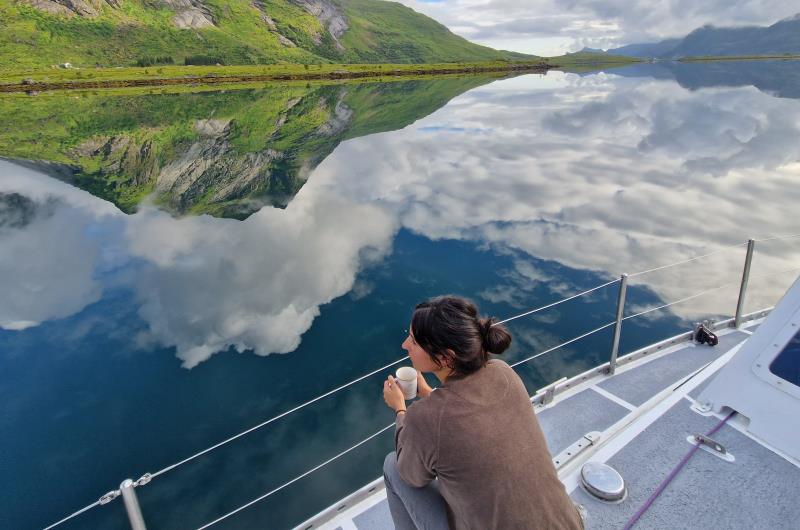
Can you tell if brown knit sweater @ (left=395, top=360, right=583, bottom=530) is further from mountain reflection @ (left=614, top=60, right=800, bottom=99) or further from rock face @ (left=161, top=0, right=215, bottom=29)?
rock face @ (left=161, top=0, right=215, bottom=29)

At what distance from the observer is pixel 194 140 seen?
37.0 meters

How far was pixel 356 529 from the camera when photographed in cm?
397

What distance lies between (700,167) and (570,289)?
19175mm

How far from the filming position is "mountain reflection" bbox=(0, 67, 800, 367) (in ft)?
41.3

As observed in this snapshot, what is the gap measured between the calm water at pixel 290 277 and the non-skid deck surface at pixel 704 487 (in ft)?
14.5

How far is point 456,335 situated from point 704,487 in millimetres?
2763

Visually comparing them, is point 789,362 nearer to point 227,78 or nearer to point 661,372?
point 661,372

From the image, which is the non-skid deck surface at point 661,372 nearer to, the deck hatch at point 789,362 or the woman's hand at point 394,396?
the deck hatch at point 789,362

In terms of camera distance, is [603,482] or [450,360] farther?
[603,482]

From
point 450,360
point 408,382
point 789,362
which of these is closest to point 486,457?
point 450,360

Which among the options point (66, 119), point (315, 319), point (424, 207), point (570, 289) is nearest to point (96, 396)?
point (315, 319)

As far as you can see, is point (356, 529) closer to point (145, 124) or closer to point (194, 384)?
point (194, 384)

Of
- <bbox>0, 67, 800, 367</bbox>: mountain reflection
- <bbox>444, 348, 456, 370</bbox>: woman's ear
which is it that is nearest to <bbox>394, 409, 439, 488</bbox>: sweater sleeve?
<bbox>444, 348, 456, 370</bbox>: woman's ear

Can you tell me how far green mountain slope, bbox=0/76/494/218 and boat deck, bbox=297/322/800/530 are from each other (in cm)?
1765
